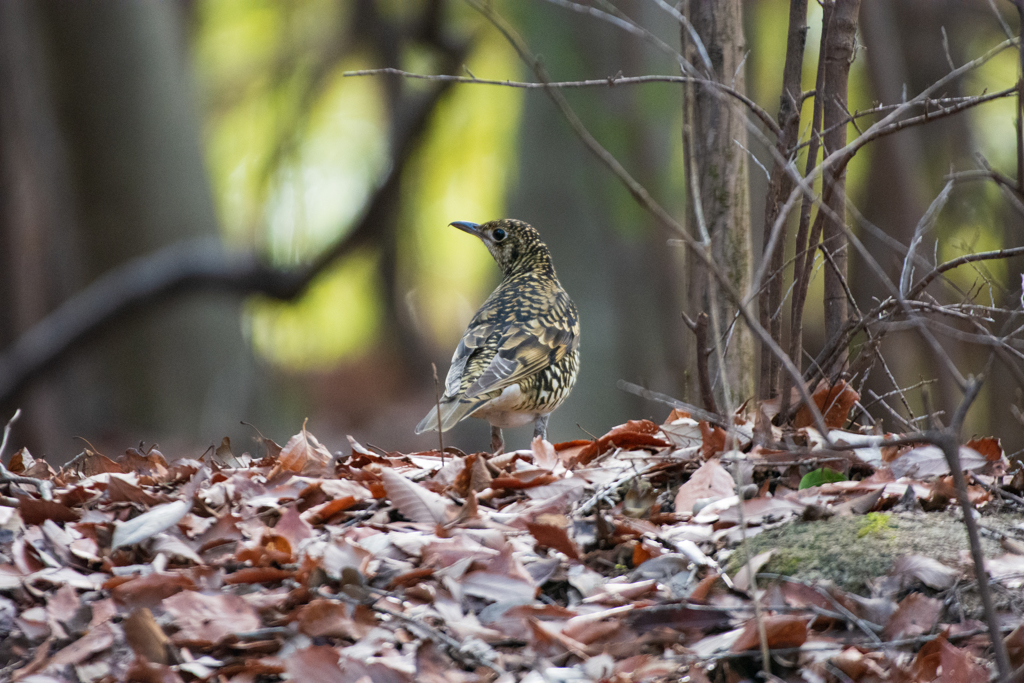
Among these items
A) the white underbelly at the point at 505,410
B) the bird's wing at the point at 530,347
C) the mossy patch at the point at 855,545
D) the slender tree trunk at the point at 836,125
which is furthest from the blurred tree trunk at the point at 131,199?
the mossy patch at the point at 855,545

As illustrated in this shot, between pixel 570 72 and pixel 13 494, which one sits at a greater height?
pixel 570 72

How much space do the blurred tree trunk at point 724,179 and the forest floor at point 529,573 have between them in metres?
1.12

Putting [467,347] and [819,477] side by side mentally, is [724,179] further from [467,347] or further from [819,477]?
[467,347]

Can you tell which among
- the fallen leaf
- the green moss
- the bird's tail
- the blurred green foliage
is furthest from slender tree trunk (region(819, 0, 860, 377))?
the blurred green foliage

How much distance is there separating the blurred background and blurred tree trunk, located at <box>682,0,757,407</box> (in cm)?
50

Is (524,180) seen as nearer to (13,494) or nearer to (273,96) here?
(273,96)

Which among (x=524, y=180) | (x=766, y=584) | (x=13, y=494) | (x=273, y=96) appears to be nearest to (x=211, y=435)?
(x=13, y=494)

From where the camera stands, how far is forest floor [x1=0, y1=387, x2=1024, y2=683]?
2.56 metres

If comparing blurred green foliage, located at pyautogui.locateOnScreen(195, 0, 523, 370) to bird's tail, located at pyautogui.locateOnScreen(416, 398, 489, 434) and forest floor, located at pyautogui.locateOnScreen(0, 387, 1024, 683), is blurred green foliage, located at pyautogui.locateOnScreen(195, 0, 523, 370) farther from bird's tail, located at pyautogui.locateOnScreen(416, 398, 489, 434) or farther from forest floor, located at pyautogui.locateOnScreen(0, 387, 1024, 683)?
forest floor, located at pyautogui.locateOnScreen(0, 387, 1024, 683)

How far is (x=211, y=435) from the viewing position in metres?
8.80

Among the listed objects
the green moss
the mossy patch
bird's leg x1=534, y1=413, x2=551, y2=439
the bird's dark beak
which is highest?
the bird's dark beak

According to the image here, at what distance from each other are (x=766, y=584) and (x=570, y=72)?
1128cm

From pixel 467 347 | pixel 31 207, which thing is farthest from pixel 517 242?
pixel 31 207

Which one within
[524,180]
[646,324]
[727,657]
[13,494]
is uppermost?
[524,180]
